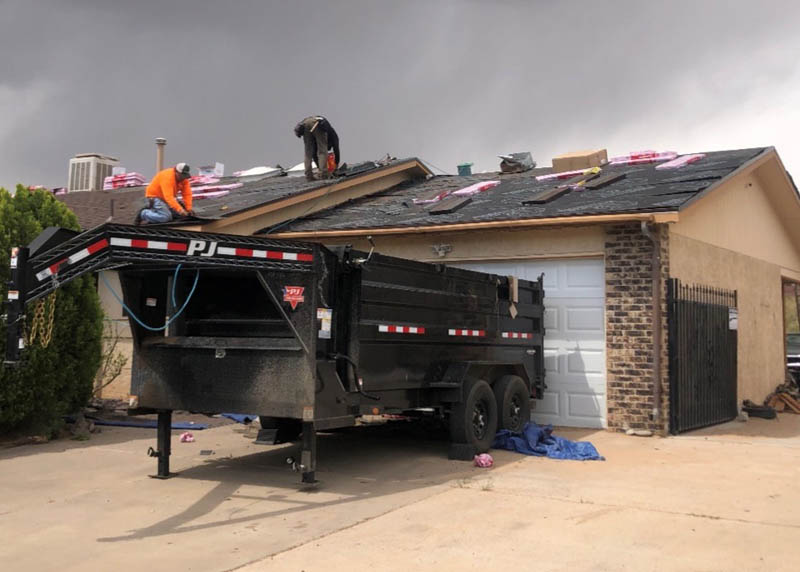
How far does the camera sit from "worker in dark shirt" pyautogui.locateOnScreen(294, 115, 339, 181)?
60.5 ft

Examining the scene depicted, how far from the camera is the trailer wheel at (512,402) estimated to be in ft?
33.9

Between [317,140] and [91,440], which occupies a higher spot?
[317,140]

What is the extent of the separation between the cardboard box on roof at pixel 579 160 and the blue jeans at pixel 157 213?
8434 mm

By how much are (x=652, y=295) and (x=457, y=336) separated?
3.68 m

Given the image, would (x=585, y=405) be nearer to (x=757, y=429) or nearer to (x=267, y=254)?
(x=757, y=429)

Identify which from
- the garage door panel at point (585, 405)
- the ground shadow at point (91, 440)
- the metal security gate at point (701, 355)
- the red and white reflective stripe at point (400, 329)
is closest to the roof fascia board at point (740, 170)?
the metal security gate at point (701, 355)

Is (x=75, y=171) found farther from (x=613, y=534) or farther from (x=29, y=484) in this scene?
(x=613, y=534)

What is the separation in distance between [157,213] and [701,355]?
29.9ft

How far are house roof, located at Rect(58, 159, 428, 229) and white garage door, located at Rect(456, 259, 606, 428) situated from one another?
599 cm

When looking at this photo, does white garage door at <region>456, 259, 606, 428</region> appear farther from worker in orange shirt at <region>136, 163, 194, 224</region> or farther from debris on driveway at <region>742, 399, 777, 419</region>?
worker in orange shirt at <region>136, 163, 194, 224</region>

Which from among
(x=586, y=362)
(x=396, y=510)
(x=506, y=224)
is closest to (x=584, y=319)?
(x=586, y=362)

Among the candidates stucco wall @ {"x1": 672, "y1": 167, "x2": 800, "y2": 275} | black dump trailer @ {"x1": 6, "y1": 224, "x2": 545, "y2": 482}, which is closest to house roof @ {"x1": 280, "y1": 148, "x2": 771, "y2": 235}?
stucco wall @ {"x1": 672, "y1": 167, "x2": 800, "y2": 275}

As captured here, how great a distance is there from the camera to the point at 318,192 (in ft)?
55.8

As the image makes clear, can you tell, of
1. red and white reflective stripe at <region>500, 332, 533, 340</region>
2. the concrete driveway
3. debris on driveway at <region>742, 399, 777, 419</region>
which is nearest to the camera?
the concrete driveway
